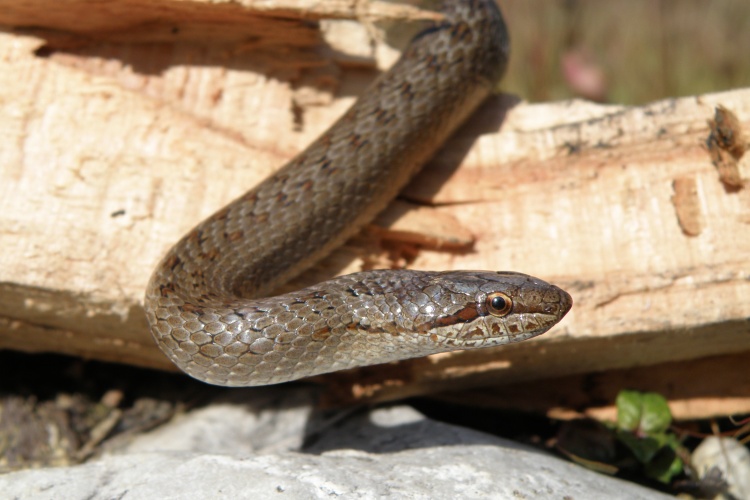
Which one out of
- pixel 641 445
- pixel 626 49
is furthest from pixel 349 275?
pixel 626 49

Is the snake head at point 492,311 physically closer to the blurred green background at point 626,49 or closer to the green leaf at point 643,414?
the green leaf at point 643,414

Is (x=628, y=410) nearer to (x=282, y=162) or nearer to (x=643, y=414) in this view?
(x=643, y=414)

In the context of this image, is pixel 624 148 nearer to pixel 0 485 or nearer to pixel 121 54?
pixel 121 54

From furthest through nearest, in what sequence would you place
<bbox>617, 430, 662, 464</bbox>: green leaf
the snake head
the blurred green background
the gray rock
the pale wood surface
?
the blurred green background < <bbox>617, 430, 662, 464</bbox>: green leaf < the pale wood surface < the snake head < the gray rock

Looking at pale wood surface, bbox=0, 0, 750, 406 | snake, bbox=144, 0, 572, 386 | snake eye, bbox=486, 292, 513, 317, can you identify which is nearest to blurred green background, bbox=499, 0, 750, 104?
snake, bbox=144, 0, 572, 386

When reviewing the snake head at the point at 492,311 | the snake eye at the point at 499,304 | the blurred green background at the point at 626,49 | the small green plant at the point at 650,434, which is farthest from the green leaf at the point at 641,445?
the blurred green background at the point at 626,49

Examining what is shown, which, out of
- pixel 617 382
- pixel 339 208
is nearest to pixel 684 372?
pixel 617 382

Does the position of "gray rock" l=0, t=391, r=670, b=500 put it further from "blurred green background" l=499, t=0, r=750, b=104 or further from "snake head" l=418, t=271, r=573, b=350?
"blurred green background" l=499, t=0, r=750, b=104
